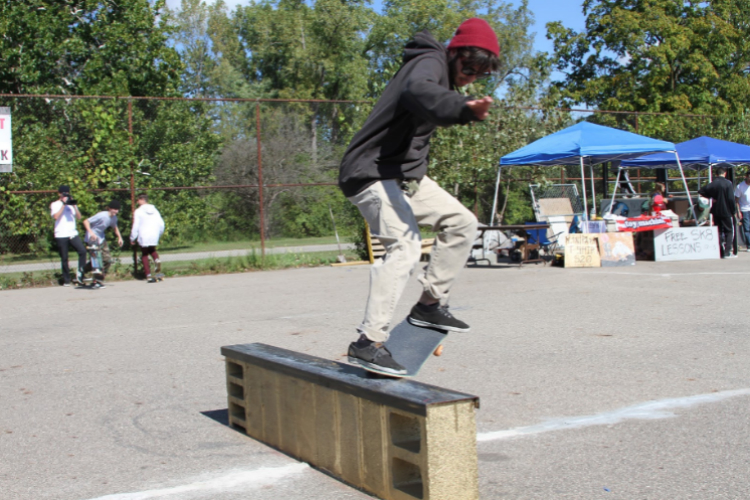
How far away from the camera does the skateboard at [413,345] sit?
13.2ft

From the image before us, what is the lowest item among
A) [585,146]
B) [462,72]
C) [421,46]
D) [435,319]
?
[435,319]

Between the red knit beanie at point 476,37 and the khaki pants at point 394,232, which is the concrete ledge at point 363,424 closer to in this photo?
the khaki pants at point 394,232

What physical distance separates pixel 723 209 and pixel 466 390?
12.9m

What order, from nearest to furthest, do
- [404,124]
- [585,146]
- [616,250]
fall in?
1. [404,124]
2. [616,250]
3. [585,146]

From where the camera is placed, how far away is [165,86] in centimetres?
2925

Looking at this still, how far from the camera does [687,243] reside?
1612 centimetres

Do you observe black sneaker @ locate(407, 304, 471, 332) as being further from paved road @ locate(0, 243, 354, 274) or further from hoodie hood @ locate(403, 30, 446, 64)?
paved road @ locate(0, 243, 354, 274)

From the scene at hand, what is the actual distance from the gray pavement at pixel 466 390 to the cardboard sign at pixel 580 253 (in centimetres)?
355

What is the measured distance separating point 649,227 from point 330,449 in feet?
44.4

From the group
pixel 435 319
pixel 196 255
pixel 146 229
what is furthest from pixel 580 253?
pixel 435 319

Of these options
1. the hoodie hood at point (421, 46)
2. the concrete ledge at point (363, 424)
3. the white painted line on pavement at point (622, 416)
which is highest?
the hoodie hood at point (421, 46)

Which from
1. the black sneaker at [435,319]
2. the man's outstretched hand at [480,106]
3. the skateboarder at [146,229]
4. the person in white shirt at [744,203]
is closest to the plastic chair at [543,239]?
the person in white shirt at [744,203]

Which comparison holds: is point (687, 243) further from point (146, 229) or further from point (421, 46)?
point (421, 46)

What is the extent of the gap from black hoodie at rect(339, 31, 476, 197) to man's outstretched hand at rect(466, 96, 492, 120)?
0.18m
